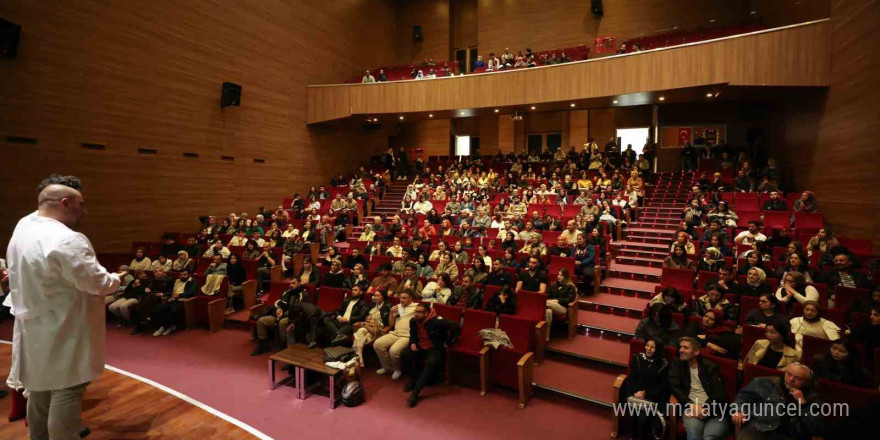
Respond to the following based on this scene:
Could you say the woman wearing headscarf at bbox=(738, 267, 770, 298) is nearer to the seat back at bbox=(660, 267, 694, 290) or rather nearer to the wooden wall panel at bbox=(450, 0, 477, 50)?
the seat back at bbox=(660, 267, 694, 290)

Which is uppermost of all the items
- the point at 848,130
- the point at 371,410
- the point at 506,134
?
the point at 506,134

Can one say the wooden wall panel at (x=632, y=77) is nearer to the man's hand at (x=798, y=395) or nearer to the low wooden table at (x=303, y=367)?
the man's hand at (x=798, y=395)

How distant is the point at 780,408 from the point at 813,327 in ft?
4.24

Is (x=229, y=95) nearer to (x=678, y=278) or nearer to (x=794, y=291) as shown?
(x=678, y=278)

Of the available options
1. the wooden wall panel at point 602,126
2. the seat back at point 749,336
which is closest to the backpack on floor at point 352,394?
the seat back at point 749,336

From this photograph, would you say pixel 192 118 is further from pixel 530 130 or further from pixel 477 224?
pixel 530 130

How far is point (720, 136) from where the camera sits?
432 inches

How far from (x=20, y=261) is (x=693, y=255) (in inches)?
243

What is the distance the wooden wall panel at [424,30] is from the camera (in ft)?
48.6

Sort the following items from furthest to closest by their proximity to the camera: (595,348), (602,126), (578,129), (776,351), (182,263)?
1. (578,129)
2. (602,126)
3. (182,263)
4. (595,348)
5. (776,351)

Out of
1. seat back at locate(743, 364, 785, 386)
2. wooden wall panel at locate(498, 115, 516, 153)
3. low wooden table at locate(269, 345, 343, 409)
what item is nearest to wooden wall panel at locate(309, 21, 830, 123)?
wooden wall panel at locate(498, 115, 516, 153)

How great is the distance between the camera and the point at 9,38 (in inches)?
233

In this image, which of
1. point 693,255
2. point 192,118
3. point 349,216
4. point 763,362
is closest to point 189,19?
point 192,118

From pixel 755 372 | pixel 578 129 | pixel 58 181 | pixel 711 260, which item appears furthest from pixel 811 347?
pixel 578 129
